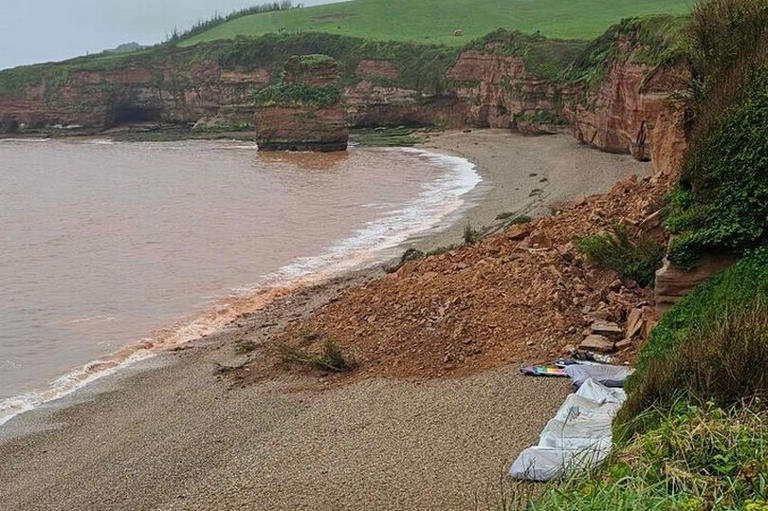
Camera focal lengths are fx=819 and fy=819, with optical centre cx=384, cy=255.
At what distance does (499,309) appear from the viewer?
11.8m

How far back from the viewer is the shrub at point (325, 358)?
448 inches

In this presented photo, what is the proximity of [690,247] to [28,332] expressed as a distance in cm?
1305

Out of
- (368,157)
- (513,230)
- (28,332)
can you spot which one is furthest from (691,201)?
(368,157)

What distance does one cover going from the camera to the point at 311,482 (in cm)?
766

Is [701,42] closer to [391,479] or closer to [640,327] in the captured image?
[640,327]

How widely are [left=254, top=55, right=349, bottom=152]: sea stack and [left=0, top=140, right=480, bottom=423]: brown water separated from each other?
5.77 meters

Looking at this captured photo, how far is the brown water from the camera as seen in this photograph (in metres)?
16.0

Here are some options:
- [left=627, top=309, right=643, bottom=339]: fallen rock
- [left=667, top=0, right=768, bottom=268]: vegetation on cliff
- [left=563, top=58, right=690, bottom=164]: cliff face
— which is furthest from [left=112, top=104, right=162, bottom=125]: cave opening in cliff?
[left=627, top=309, right=643, bottom=339]: fallen rock

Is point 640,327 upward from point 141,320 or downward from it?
upward

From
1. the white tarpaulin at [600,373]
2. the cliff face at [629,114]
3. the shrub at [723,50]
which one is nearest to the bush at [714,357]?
the white tarpaulin at [600,373]

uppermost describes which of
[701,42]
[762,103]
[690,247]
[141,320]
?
[701,42]

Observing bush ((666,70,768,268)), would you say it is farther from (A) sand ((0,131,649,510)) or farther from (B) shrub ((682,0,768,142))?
(A) sand ((0,131,649,510))

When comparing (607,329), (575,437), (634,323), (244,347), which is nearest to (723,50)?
(634,323)

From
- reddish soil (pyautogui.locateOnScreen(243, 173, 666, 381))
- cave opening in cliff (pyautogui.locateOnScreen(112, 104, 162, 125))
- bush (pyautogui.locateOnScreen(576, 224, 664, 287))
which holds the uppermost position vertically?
cave opening in cliff (pyautogui.locateOnScreen(112, 104, 162, 125))
